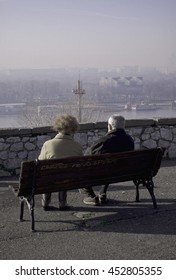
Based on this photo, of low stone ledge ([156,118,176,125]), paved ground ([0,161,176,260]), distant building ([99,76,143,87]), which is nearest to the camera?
paved ground ([0,161,176,260])

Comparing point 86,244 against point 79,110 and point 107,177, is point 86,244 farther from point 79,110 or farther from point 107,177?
point 79,110

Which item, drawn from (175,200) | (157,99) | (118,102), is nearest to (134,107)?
(157,99)

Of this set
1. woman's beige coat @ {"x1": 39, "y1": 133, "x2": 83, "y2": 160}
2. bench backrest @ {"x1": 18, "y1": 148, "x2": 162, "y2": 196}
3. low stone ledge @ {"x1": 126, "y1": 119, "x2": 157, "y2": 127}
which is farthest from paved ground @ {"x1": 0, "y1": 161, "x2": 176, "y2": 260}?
low stone ledge @ {"x1": 126, "y1": 119, "x2": 157, "y2": 127}

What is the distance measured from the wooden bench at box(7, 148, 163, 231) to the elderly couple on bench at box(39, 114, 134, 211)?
0.30 meters

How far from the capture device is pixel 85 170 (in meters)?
5.17

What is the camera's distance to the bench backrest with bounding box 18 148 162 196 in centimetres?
483

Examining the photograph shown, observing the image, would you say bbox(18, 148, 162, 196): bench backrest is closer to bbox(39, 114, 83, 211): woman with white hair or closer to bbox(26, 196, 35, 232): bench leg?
bbox(26, 196, 35, 232): bench leg

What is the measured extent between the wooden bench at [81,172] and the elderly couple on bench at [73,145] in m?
0.30

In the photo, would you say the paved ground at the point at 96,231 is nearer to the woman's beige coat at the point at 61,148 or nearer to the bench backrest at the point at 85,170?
the bench backrest at the point at 85,170

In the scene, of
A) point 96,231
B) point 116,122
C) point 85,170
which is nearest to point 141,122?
point 116,122

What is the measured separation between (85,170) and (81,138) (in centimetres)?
327

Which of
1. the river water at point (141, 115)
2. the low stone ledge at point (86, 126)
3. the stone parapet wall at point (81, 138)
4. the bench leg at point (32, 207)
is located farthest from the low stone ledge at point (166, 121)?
the bench leg at point (32, 207)

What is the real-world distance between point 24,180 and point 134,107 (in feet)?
86.1

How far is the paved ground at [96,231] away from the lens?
4.12 meters
